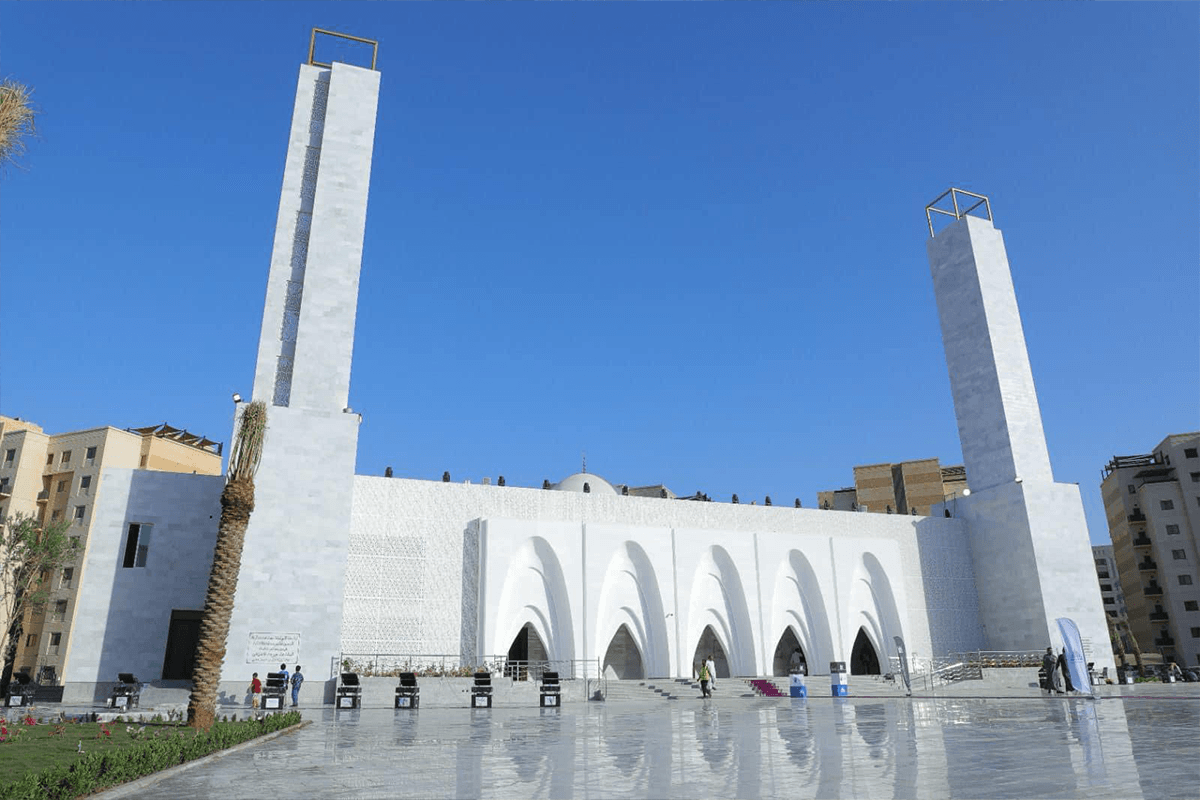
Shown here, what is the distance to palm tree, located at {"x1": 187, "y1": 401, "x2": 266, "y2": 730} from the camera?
540 inches

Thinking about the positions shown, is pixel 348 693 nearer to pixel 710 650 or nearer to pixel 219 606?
pixel 219 606

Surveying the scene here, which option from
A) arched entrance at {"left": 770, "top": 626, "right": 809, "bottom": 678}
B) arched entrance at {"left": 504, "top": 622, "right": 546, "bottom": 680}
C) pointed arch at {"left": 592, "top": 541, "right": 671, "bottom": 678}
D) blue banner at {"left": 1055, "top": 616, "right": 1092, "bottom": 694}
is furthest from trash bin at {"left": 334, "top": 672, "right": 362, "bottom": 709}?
arched entrance at {"left": 770, "top": 626, "right": 809, "bottom": 678}

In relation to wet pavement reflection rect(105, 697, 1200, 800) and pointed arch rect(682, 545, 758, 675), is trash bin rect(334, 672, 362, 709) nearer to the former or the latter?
wet pavement reflection rect(105, 697, 1200, 800)

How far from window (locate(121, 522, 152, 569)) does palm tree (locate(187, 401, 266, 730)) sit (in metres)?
9.45

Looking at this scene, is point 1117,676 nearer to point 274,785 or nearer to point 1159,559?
point 1159,559

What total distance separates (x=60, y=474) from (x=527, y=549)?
3797cm

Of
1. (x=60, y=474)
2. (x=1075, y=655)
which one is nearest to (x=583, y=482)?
(x=1075, y=655)

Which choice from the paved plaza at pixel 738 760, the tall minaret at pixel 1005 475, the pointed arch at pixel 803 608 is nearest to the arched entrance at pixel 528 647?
the pointed arch at pixel 803 608

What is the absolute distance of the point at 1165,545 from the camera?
5119 centimetres

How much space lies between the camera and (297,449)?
23688 millimetres

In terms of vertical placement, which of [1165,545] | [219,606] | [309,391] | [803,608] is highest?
[309,391]

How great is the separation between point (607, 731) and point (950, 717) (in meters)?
5.59

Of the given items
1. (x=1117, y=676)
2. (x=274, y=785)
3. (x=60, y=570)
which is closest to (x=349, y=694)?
(x=274, y=785)

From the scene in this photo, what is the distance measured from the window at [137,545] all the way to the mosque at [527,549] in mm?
106
